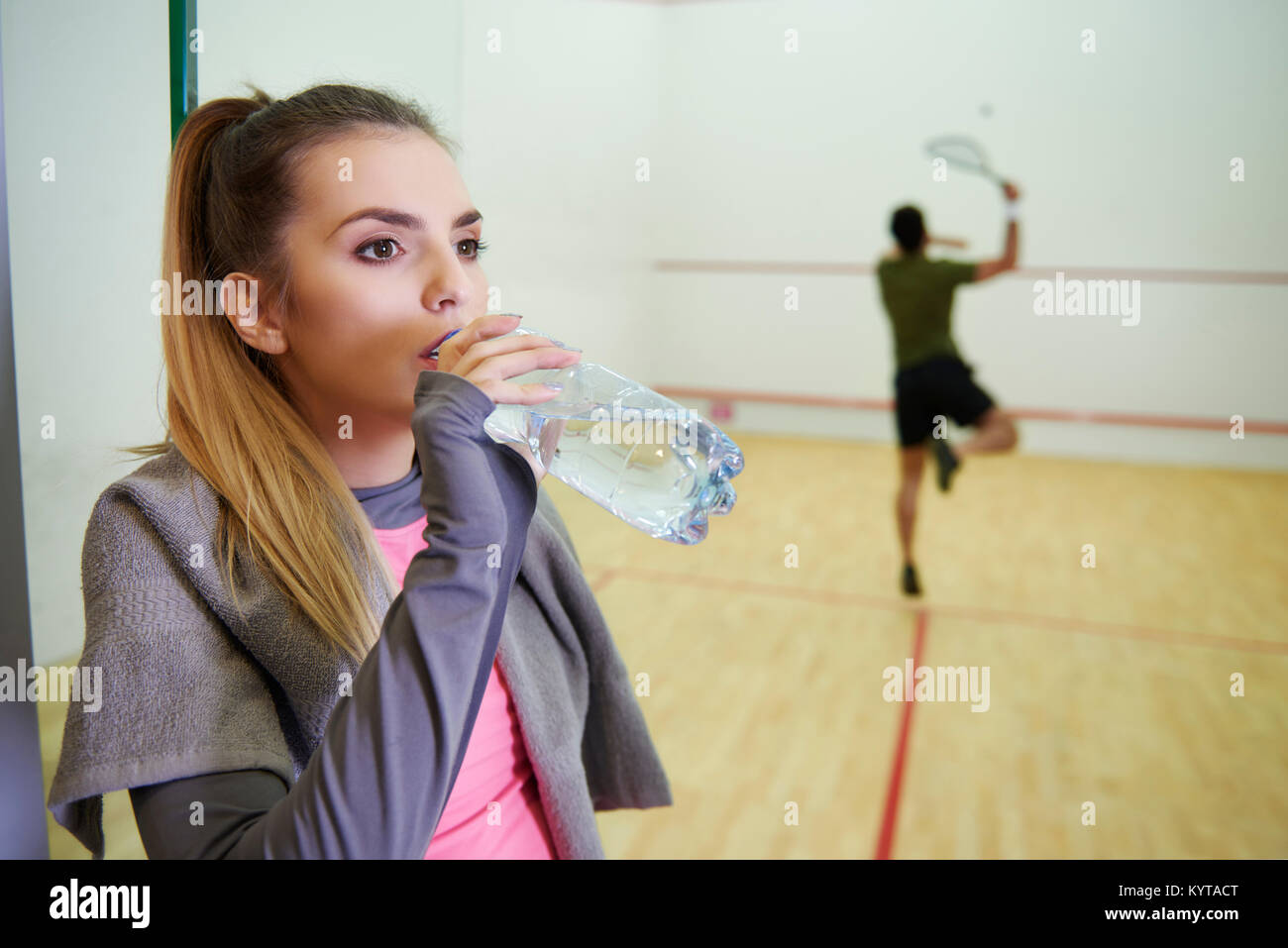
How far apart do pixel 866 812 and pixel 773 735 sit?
0.32 m

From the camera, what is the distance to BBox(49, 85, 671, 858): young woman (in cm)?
44

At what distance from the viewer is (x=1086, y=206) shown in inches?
192

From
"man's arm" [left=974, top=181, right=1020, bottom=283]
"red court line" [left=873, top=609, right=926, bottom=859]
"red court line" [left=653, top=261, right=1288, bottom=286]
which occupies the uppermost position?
"red court line" [left=653, top=261, right=1288, bottom=286]

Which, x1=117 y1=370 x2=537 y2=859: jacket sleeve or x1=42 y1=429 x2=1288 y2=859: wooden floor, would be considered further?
x1=42 y1=429 x2=1288 y2=859: wooden floor

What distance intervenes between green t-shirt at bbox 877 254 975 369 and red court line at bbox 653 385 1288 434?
1.97m

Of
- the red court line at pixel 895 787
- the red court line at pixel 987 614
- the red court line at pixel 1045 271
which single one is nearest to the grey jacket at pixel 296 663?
the red court line at pixel 895 787

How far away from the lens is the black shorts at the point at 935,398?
2879mm

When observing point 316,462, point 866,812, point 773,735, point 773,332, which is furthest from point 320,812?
point 773,332

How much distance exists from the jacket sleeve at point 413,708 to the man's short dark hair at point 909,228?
267 centimetres

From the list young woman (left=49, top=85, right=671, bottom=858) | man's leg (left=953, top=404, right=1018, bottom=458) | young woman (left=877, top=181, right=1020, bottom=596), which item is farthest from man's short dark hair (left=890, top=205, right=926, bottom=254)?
young woman (left=49, top=85, right=671, bottom=858)

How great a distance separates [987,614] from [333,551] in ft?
8.23

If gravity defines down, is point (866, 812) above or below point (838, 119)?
below

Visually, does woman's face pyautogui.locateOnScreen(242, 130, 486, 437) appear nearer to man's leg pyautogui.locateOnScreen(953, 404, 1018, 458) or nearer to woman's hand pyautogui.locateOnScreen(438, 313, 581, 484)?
woman's hand pyautogui.locateOnScreen(438, 313, 581, 484)
